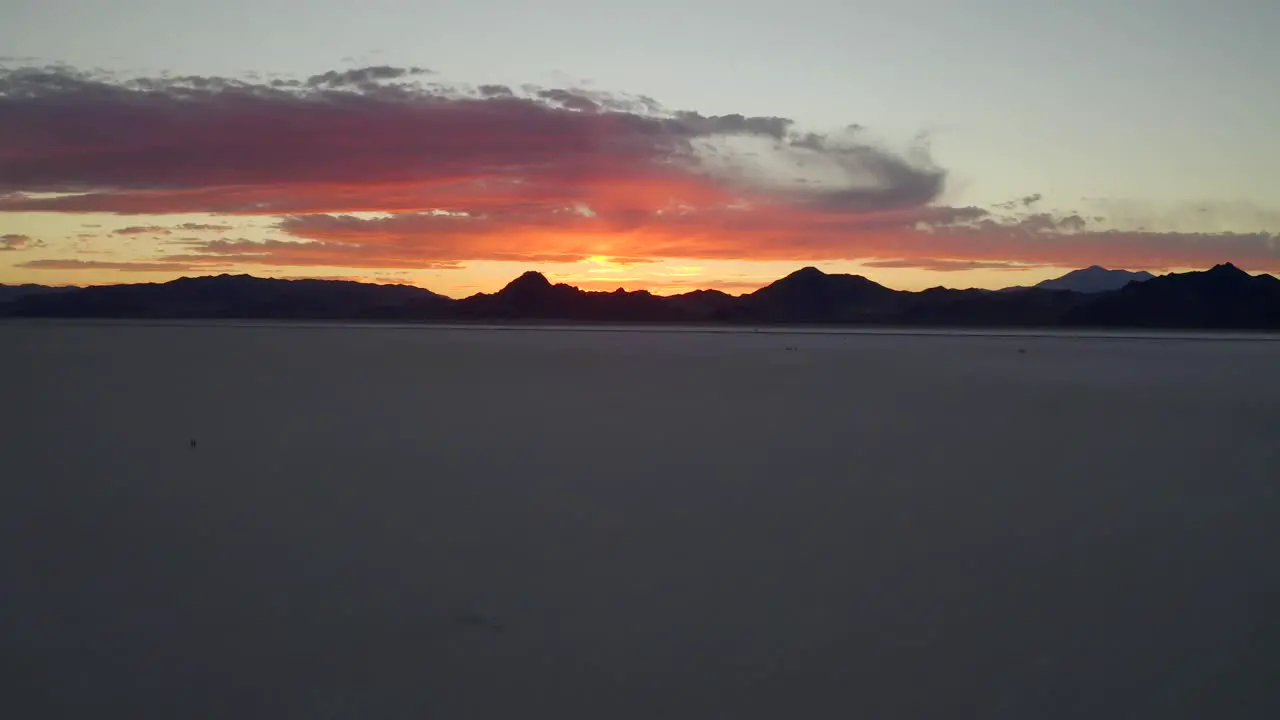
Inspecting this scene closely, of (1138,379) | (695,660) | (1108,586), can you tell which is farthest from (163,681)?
(1138,379)

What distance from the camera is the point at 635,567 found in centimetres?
680

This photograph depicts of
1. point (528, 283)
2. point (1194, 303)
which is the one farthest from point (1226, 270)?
point (528, 283)

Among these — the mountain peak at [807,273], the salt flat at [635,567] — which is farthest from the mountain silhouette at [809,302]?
the salt flat at [635,567]

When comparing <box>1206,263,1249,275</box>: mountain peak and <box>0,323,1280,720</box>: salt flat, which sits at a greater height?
<box>1206,263,1249,275</box>: mountain peak

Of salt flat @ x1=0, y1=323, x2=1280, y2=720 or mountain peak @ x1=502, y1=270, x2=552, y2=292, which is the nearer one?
salt flat @ x1=0, y1=323, x2=1280, y2=720

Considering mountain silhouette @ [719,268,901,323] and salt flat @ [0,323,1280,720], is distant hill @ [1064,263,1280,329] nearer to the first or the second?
mountain silhouette @ [719,268,901,323]

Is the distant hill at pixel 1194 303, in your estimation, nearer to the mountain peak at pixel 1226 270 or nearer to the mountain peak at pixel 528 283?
the mountain peak at pixel 1226 270

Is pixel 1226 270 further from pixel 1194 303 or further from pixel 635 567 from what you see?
pixel 635 567

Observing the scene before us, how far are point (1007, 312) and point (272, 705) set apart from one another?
143 m

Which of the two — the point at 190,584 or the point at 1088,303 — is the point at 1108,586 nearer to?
the point at 190,584

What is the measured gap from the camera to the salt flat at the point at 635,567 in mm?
4855

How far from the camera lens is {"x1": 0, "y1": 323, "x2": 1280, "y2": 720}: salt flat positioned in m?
4.86

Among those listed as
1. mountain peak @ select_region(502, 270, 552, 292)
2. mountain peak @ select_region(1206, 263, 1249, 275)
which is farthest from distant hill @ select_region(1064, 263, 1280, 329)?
mountain peak @ select_region(502, 270, 552, 292)

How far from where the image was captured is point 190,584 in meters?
6.39
